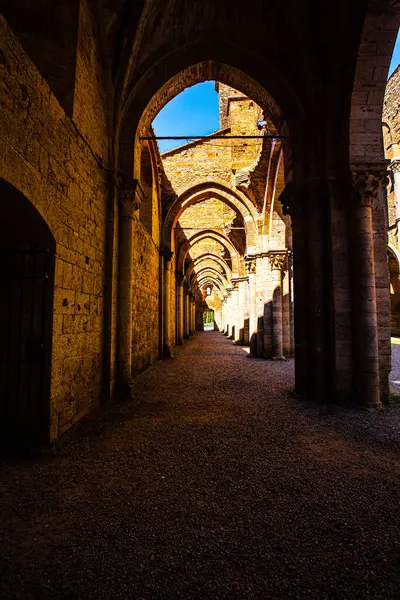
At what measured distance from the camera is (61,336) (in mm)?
3266

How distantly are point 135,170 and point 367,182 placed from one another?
157 inches

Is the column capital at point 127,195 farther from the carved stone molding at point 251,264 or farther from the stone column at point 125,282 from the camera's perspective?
the carved stone molding at point 251,264

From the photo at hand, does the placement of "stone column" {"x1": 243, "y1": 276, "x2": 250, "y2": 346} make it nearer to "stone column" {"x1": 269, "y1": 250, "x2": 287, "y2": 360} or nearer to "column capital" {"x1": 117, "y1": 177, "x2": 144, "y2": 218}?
"stone column" {"x1": 269, "y1": 250, "x2": 287, "y2": 360}

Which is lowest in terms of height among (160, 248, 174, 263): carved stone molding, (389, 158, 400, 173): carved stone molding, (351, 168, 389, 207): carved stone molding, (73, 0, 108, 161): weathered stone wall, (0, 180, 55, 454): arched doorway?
(0, 180, 55, 454): arched doorway

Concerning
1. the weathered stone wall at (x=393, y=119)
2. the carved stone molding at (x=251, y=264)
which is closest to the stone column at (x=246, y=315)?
the carved stone molding at (x=251, y=264)

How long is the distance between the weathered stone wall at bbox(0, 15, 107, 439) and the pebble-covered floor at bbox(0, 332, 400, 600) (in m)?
0.73

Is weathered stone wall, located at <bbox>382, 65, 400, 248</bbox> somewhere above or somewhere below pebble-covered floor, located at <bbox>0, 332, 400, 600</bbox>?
above

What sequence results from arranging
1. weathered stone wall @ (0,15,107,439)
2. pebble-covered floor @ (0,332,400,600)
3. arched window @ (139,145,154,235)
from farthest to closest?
1. arched window @ (139,145,154,235)
2. weathered stone wall @ (0,15,107,439)
3. pebble-covered floor @ (0,332,400,600)

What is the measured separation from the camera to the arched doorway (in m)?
Answer: 2.98

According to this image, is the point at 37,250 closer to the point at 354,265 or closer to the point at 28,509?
the point at 28,509

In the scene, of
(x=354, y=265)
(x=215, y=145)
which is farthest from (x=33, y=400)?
(x=215, y=145)

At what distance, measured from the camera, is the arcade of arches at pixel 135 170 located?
3012 millimetres

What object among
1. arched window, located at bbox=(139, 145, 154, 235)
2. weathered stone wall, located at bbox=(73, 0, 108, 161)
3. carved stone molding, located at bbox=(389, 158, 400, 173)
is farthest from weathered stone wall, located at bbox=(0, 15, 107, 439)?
carved stone molding, located at bbox=(389, 158, 400, 173)

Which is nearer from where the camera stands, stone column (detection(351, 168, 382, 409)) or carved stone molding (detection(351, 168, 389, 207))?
stone column (detection(351, 168, 382, 409))
